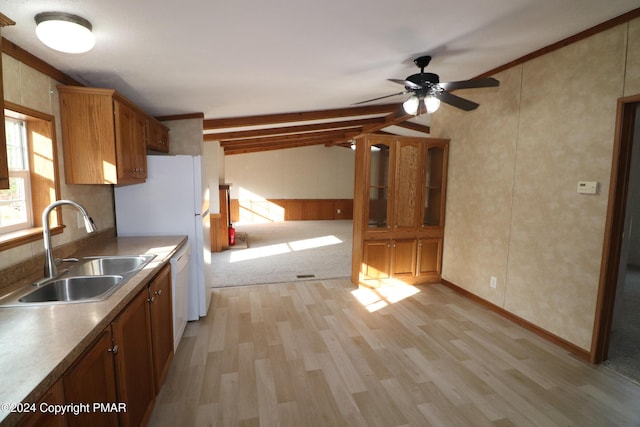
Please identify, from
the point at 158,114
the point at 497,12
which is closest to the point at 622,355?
the point at 497,12

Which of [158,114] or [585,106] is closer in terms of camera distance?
[585,106]

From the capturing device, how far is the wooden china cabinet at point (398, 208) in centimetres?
408

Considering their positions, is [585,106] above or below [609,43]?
below

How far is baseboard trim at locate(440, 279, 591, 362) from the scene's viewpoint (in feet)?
8.55

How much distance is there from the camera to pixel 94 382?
124 cm

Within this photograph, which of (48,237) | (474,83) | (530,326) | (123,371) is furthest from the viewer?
(530,326)

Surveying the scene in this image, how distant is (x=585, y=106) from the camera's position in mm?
2523

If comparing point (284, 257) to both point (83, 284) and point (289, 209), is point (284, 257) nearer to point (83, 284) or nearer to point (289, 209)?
point (83, 284)

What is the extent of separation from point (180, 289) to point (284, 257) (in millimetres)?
3213

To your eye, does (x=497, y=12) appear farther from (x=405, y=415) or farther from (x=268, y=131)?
(x=268, y=131)

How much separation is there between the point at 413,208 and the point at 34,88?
12.5ft

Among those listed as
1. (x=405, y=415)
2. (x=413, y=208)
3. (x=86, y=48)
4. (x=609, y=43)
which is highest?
(x=609, y=43)

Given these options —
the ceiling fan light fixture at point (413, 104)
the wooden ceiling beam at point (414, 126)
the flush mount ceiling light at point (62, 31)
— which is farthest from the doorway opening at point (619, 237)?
the wooden ceiling beam at point (414, 126)

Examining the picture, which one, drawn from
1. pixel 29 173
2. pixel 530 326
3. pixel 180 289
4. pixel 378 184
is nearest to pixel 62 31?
pixel 29 173
